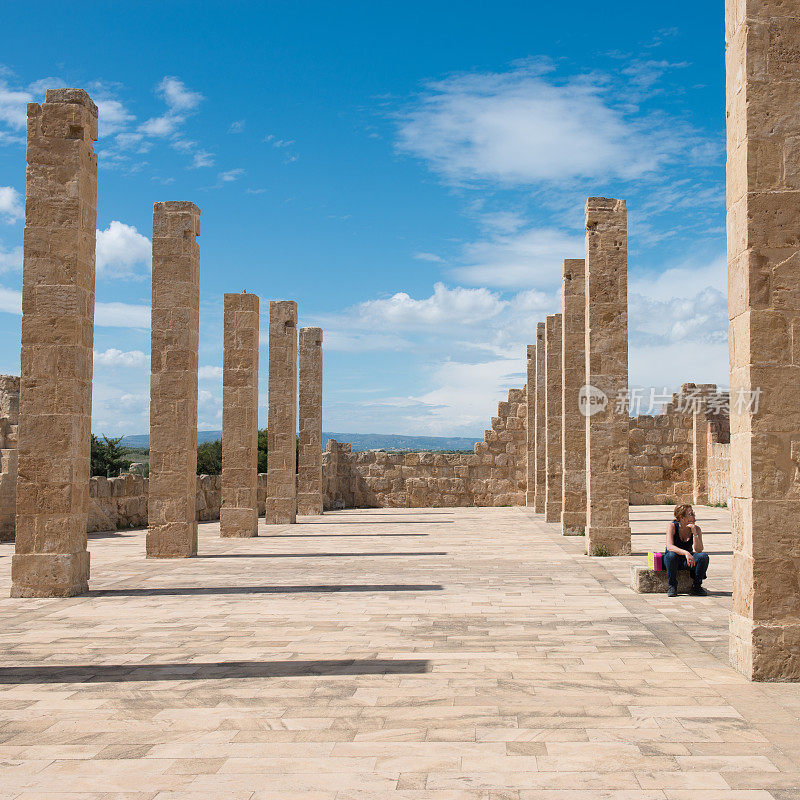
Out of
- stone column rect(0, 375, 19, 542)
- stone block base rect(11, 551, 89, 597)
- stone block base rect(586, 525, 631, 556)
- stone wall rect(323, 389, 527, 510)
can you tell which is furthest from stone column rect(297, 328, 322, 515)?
stone block base rect(11, 551, 89, 597)

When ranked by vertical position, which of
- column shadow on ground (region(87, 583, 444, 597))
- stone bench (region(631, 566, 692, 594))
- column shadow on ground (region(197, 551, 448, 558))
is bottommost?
column shadow on ground (region(197, 551, 448, 558))

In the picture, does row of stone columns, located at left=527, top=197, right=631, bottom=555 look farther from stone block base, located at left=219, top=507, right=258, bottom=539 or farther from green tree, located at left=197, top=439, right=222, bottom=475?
green tree, located at left=197, top=439, right=222, bottom=475

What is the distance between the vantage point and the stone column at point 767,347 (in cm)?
543

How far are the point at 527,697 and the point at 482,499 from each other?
21.2 metres

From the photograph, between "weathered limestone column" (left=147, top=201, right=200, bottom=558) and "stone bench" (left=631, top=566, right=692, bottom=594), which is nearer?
"stone bench" (left=631, top=566, right=692, bottom=594)

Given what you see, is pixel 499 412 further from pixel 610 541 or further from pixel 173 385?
pixel 173 385

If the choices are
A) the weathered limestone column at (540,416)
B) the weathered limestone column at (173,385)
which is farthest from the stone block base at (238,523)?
the weathered limestone column at (540,416)

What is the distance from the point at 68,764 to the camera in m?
4.06

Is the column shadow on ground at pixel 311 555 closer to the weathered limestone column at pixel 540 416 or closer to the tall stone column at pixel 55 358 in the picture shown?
the tall stone column at pixel 55 358

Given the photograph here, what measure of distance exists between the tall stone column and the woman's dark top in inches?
251

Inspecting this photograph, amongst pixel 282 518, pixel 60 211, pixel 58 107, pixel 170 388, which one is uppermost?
pixel 58 107

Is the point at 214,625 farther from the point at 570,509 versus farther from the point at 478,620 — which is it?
the point at 570,509

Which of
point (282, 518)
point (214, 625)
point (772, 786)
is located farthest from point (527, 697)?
point (282, 518)

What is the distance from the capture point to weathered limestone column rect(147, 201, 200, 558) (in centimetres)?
1250
